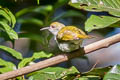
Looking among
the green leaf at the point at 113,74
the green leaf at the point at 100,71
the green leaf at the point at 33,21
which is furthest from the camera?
the green leaf at the point at 33,21

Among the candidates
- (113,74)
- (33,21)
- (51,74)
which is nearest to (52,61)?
(113,74)

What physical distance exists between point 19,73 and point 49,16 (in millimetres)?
1346

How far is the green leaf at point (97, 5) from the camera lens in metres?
1.15

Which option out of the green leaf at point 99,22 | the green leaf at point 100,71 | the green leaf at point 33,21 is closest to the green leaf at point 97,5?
the green leaf at point 99,22

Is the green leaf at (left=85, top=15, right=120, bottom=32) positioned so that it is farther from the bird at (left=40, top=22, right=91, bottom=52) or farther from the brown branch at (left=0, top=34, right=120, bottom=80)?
the bird at (left=40, top=22, right=91, bottom=52)

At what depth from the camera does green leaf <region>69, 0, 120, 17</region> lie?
1.15 m

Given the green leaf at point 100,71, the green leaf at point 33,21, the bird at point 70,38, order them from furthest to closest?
the green leaf at point 33,21
the bird at point 70,38
the green leaf at point 100,71

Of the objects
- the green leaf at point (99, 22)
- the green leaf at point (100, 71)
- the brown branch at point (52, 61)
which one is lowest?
the green leaf at point (100, 71)

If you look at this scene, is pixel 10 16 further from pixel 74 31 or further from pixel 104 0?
pixel 104 0

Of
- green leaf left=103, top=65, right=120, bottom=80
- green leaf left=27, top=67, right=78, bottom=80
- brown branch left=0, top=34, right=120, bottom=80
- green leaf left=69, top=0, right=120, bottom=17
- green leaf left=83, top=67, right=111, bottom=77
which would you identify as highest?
green leaf left=69, top=0, right=120, bottom=17

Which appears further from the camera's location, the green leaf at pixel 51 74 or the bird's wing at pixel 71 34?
the bird's wing at pixel 71 34

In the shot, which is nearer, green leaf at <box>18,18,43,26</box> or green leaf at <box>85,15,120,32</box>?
green leaf at <box>85,15,120,32</box>

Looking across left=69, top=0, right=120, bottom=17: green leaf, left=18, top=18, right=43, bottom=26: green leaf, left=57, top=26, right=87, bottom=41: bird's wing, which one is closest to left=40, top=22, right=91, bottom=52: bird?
left=57, top=26, right=87, bottom=41: bird's wing

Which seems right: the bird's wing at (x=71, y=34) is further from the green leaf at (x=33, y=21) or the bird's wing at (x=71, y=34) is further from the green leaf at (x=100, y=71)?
the green leaf at (x=33, y=21)
